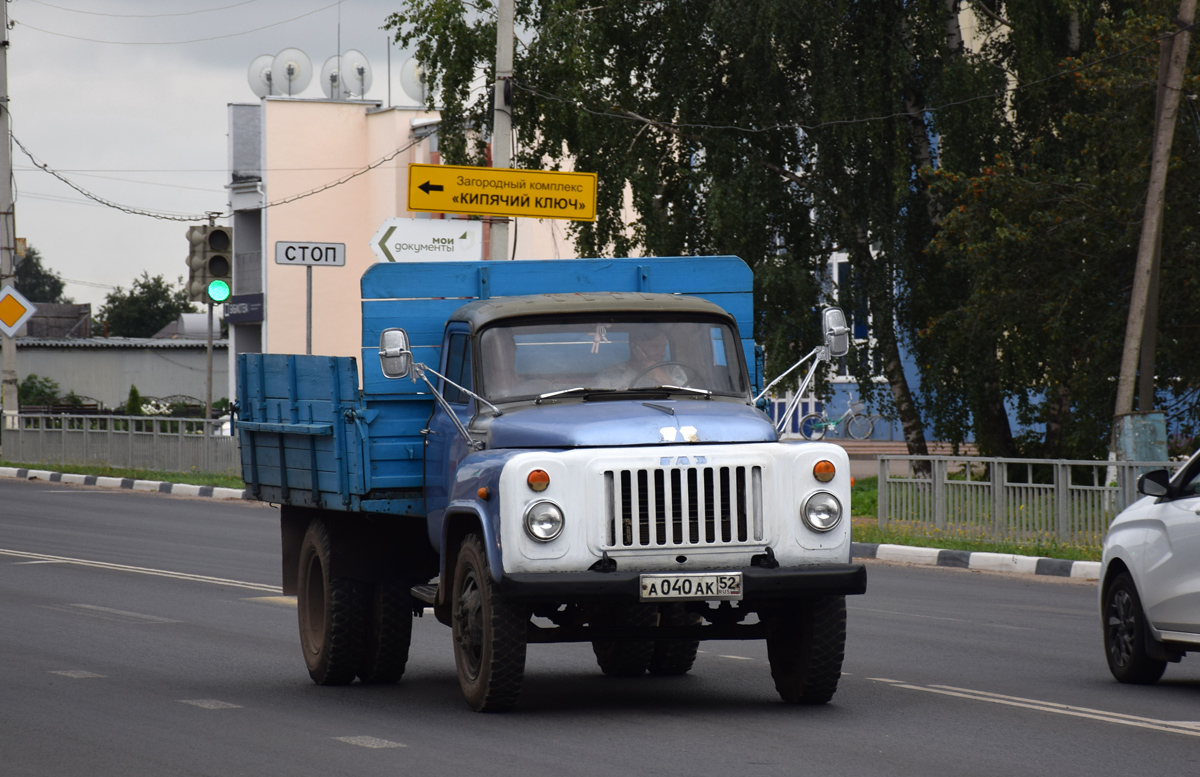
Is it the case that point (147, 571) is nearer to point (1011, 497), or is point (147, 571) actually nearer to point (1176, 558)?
point (1011, 497)

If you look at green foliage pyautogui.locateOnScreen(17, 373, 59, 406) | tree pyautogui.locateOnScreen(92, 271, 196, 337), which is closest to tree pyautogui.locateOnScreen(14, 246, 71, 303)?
tree pyautogui.locateOnScreen(92, 271, 196, 337)

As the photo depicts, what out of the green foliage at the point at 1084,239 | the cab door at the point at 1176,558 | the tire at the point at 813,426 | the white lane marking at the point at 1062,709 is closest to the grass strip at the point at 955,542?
the tire at the point at 813,426

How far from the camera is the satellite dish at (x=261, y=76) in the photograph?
61.9m

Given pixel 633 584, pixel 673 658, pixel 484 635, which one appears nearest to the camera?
pixel 633 584

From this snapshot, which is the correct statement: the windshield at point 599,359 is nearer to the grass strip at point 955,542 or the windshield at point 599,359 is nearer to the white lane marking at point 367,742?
the white lane marking at point 367,742

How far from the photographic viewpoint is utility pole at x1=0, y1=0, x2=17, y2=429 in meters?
37.0

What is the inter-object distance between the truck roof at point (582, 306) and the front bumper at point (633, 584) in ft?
5.69

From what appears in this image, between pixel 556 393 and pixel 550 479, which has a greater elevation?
pixel 556 393

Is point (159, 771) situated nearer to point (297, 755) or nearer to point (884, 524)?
point (297, 755)

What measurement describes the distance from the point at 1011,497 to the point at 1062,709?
1069 cm

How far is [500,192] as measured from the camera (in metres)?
21.1

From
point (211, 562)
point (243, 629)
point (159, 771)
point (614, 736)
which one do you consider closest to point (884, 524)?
point (211, 562)

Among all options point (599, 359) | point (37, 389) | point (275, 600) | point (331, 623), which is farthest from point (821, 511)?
point (37, 389)

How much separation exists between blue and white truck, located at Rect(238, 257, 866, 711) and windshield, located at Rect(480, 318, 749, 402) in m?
0.01
